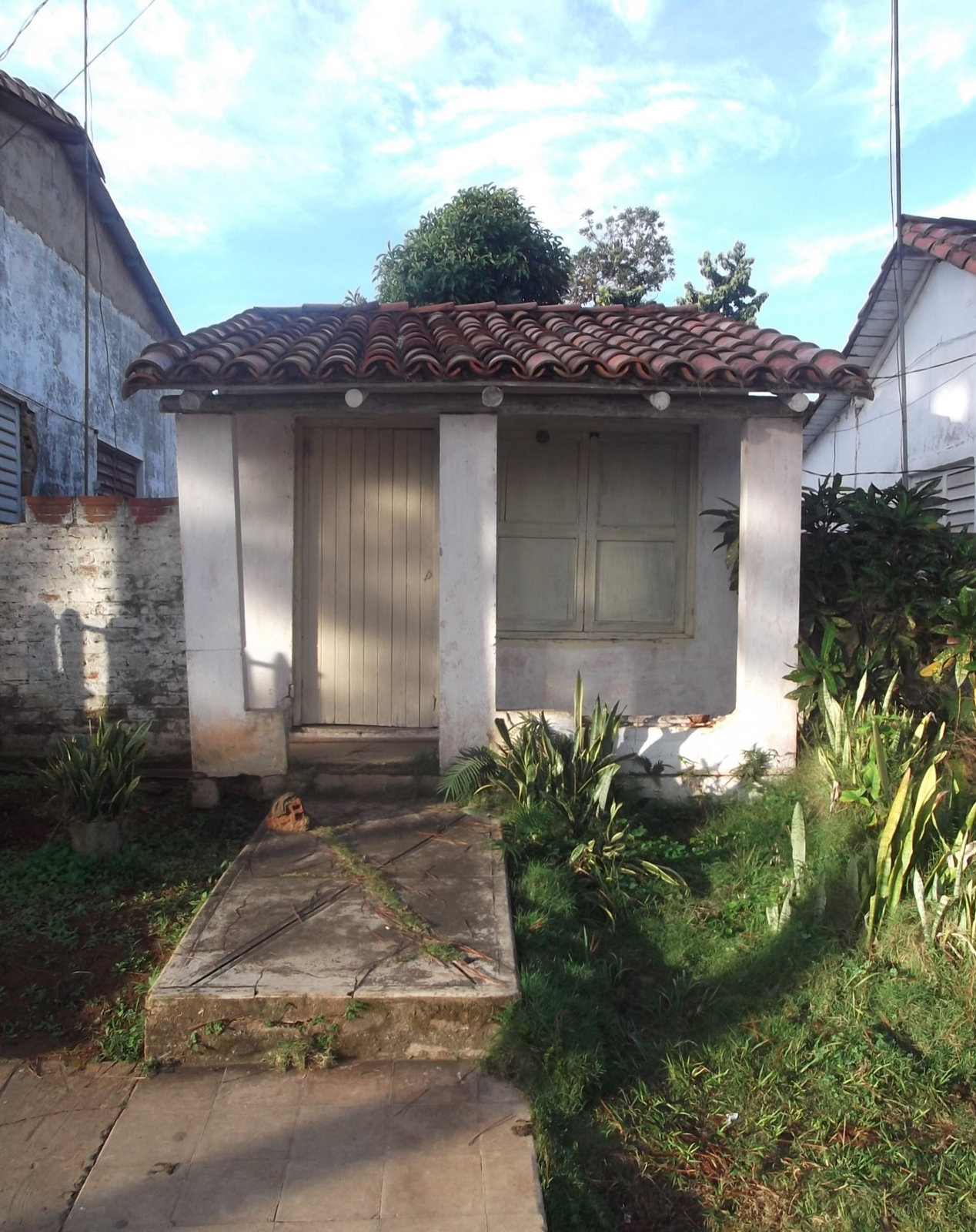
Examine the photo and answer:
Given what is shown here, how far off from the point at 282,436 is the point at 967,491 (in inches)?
230

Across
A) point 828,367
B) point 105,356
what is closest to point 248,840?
point 828,367

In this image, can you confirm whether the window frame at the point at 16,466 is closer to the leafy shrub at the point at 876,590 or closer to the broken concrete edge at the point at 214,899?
the broken concrete edge at the point at 214,899

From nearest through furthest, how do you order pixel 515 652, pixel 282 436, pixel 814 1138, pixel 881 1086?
pixel 814 1138 < pixel 881 1086 < pixel 282 436 < pixel 515 652

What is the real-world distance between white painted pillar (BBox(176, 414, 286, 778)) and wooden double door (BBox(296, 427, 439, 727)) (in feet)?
3.07

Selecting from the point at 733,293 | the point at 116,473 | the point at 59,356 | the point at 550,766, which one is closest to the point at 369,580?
the point at 550,766

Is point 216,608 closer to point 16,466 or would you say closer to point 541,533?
point 541,533

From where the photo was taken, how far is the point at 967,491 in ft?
26.4

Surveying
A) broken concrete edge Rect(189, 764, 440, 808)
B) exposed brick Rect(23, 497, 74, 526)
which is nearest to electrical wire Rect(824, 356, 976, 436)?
broken concrete edge Rect(189, 764, 440, 808)

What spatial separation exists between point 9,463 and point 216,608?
3.11 m

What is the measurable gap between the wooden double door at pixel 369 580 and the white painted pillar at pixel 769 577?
225 cm

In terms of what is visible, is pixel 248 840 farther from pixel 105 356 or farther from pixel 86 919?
pixel 105 356

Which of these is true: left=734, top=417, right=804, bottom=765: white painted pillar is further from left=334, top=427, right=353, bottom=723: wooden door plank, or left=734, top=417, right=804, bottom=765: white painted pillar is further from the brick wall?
the brick wall

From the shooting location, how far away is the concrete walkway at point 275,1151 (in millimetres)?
2570

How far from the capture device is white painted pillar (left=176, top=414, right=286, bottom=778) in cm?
569
